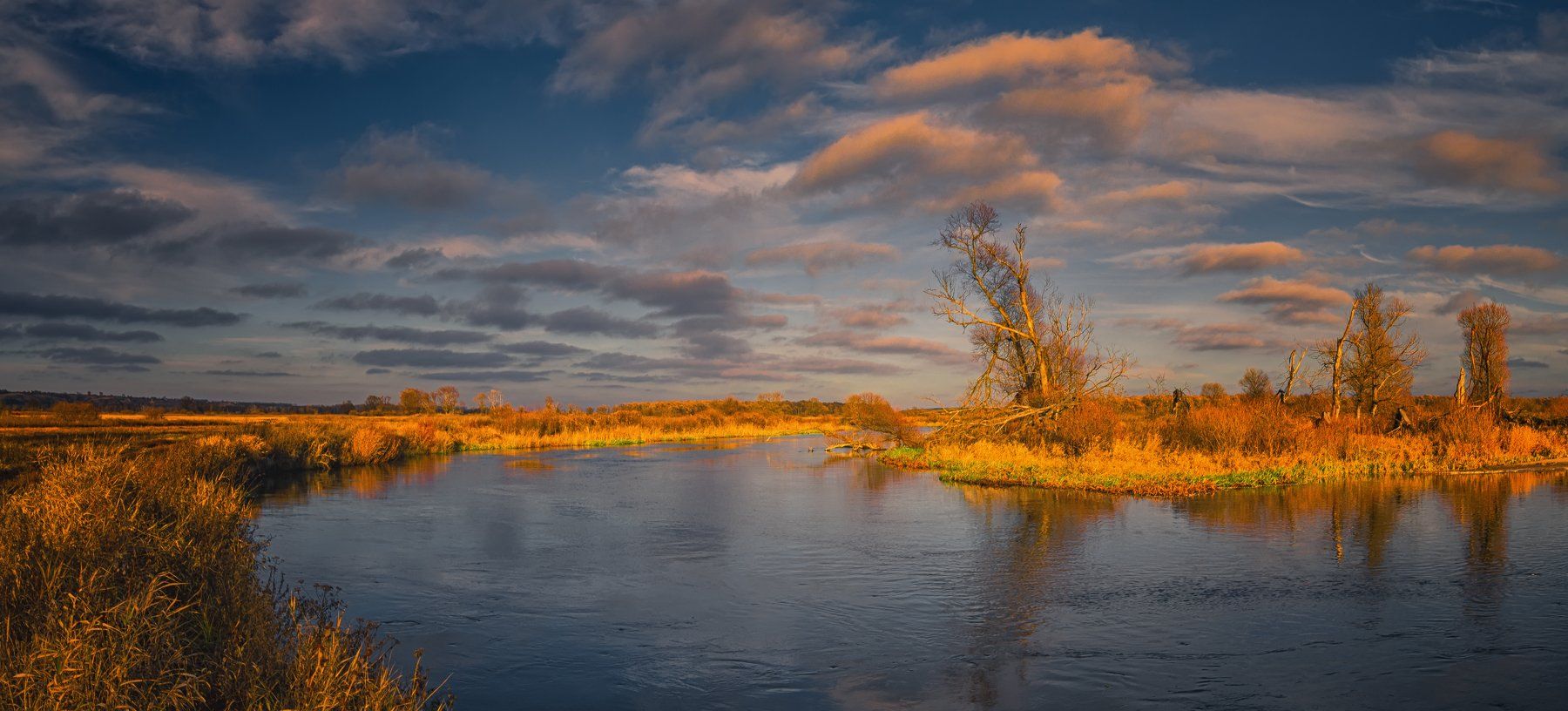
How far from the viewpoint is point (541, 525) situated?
19.8 m

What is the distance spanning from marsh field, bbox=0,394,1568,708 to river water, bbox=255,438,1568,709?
65mm

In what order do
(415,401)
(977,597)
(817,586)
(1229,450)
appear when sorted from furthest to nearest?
(415,401), (1229,450), (817,586), (977,597)

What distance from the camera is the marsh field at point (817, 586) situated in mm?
7688

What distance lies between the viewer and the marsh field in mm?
7688

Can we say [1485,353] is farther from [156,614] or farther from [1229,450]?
[156,614]

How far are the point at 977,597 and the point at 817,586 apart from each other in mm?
2409

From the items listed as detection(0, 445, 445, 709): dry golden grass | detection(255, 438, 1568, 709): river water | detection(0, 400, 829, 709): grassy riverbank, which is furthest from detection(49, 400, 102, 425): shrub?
detection(0, 445, 445, 709): dry golden grass

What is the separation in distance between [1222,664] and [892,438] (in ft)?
110

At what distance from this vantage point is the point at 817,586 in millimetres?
13094

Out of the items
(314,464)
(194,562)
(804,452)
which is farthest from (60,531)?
(804,452)

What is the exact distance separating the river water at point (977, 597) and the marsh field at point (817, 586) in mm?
65

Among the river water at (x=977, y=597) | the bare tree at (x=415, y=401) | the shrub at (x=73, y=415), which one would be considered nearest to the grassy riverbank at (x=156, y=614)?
the river water at (x=977, y=597)

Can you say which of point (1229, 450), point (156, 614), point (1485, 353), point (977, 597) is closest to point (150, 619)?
point (156, 614)

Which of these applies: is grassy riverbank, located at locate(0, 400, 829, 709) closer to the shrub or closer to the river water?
the river water
